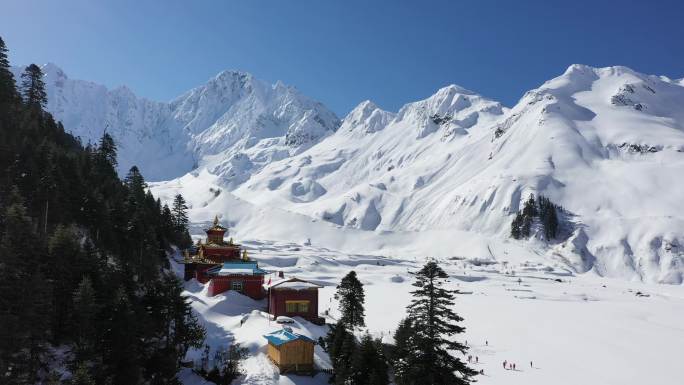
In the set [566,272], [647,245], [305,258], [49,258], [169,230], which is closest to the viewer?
[49,258]

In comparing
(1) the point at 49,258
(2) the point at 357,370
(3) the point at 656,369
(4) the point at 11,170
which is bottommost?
(3) the point at 656,369

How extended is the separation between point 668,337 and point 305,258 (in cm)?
9476

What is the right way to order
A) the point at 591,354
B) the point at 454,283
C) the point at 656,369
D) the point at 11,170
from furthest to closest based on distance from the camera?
the point at 454,283, the point at 591,354, the point at 656,369, the point at 11,170

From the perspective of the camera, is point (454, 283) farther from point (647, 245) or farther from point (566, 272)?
point (647, 245)

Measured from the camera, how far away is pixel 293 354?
3794 cm

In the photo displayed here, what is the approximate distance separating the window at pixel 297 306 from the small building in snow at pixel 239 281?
830 centimetres

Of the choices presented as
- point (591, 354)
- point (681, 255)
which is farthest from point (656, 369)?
point (681, 255)

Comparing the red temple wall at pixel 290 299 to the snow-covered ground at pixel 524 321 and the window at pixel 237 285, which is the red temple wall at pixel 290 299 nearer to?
the snow-covered ground at pixel 524 321

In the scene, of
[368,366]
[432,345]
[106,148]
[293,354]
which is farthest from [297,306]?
[106,148]

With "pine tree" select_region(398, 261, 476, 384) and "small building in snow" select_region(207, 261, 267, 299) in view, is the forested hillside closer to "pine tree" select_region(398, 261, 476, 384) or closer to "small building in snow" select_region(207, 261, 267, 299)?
"small building in snow" select_region(207, 261, 267, 299)

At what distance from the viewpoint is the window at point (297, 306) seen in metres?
51.7

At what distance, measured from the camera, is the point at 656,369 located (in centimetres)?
5491

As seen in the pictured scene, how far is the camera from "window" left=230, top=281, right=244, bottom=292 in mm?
58562

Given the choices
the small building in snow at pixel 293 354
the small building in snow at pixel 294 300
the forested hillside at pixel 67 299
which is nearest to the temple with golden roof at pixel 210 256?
the small building in snow at pixel 294 300
